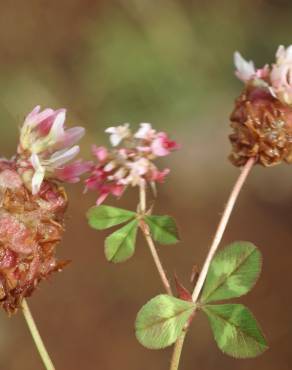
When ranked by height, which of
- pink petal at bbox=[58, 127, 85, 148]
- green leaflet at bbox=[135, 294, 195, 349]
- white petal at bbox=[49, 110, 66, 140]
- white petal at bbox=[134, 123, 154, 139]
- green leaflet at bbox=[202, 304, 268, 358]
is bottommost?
green leaflet at bbox=[202, 304, 268, 358]

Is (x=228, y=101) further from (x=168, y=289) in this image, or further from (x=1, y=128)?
(x=168, y=289)

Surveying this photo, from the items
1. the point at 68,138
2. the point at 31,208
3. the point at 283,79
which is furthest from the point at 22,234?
the point at 283,79

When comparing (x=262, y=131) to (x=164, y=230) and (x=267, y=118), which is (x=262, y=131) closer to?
(x=267, y=118)

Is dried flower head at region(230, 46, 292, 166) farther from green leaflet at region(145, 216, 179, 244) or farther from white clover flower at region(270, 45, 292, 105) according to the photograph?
green leaflet at region(145, 216, 179, 244)

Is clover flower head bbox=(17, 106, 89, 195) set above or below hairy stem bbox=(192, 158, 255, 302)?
above

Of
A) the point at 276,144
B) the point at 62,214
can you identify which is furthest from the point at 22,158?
the point at 276,144

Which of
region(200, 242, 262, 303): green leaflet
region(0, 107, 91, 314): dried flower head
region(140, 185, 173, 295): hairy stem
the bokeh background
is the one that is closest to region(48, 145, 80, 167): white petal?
region(0, 107, 91, 314): dried flower head
